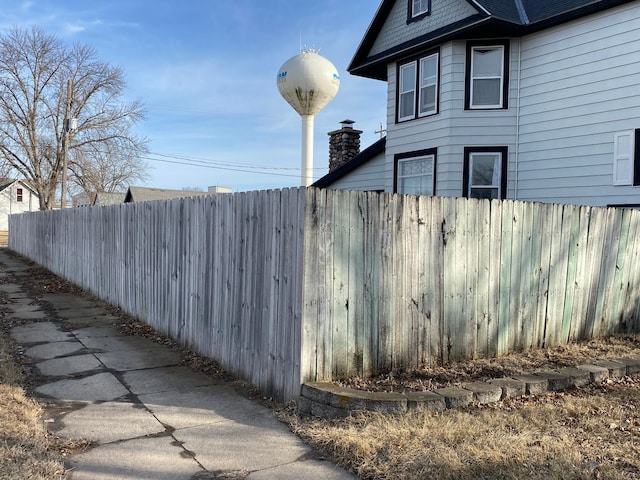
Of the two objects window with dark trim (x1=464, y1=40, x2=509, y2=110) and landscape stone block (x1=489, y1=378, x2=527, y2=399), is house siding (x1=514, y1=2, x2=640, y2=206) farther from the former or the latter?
landscape stone block (x1=489, y1=378, x2=527, y2=399)

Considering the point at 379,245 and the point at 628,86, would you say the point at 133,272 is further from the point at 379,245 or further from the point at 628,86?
the point at 628,86

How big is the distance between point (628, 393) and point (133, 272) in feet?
23.2

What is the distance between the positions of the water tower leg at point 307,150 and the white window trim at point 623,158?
1795 centimetres

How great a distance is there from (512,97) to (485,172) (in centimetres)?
168

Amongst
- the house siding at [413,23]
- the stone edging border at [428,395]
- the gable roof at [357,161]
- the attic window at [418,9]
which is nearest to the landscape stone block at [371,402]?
the stone edging border at [428,395]

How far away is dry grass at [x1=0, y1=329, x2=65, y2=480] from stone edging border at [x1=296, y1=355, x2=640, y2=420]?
187cm

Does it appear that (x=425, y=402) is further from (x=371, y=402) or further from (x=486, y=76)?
(x=486, y=76)

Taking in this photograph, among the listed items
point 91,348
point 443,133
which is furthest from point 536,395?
point 443,133

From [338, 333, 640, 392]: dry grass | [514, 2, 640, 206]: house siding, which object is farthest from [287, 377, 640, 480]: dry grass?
[514, 2, 640, 206]: house siding

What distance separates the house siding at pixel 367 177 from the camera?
1451cm

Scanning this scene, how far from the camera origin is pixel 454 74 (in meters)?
11.5

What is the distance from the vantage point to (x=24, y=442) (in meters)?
3.70

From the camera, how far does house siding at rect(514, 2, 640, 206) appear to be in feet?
30.8

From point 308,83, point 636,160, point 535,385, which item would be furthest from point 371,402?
point 308,83
